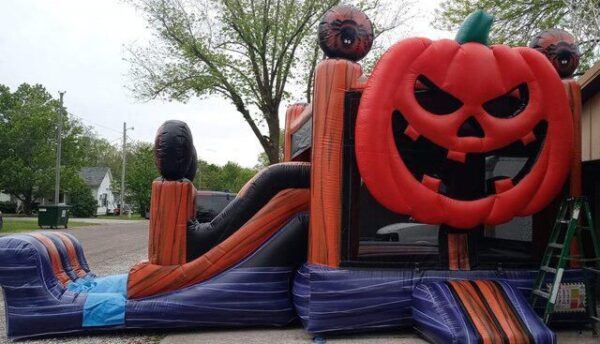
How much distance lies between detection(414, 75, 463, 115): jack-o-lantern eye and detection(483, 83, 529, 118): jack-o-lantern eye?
0.39 m

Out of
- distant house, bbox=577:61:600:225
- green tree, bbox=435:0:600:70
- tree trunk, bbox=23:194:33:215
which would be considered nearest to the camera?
distant house, bbox=577:61:600:225

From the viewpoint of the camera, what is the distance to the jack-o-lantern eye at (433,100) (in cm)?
535

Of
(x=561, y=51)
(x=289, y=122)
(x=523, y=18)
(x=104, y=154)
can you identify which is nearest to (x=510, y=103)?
(x=561, y=51)

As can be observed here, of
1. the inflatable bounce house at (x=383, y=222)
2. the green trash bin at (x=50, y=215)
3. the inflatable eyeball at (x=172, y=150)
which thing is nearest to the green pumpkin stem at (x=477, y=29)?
the inflatable bounce house at (x=383, y=222)

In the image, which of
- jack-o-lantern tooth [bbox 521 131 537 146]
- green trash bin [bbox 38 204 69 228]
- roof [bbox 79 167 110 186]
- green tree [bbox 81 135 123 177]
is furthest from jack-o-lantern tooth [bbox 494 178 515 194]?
green tree [bbox 81 135 123 177]

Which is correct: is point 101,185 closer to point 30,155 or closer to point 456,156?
point 30,155

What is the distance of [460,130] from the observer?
5.35 m

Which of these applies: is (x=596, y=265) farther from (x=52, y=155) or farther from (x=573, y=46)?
(x=52, y=155)

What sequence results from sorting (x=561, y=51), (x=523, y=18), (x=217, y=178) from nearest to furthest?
(x=561, y=51) < (x=523, y=18) < (x=217, y=178)

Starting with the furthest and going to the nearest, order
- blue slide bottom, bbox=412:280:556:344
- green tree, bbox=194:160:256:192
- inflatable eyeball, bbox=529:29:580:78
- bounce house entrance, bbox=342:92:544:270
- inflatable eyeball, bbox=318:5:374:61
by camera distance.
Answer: green tree, bbox=194:160:256:192 < inflatable eyeball, bbox=529:29:580:78 < inflatable eyeball, bbox=318:5:374:61 < bounce house entrance, bbox=342:92:544:270 < blue slide bottom, bbox=412:280:556:344

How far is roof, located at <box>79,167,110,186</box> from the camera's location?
187 ft

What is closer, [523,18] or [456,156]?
[456,156]

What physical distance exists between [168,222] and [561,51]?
14.9ft

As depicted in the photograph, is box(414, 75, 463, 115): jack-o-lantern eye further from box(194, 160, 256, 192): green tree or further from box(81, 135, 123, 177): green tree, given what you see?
box(81, 135, 123, 177): green tree
